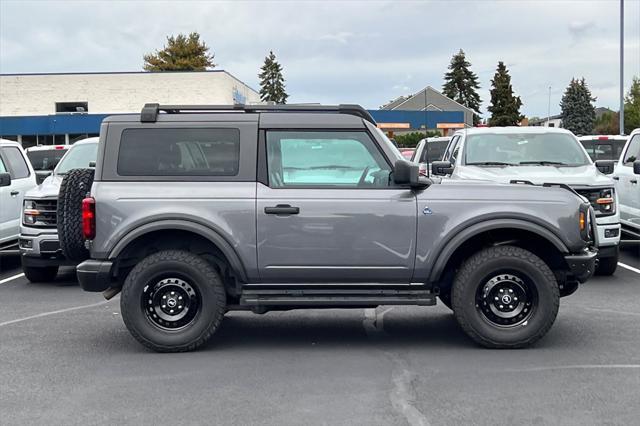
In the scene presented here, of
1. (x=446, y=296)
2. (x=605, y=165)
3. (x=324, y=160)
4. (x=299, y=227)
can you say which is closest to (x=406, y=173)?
(x=324, y=160)

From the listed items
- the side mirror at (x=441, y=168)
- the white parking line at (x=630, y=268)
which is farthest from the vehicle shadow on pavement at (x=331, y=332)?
the white parking line at (x=630, y=268)

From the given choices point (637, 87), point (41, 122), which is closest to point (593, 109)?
point (637, 87)

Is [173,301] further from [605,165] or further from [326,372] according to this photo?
[605,165]

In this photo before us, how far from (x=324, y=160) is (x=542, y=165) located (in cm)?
532

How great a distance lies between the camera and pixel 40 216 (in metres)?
10.8

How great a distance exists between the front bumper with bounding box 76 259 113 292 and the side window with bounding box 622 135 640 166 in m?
8.65

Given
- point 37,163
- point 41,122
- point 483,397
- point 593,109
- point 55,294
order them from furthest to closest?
point 593,109
point 41,122
point 37,163
point 55,294
point 483,397

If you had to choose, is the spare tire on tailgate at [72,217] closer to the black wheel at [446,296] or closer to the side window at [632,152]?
the black wheel at [446,296]

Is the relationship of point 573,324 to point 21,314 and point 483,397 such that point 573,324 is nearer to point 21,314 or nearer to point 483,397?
point 483,397

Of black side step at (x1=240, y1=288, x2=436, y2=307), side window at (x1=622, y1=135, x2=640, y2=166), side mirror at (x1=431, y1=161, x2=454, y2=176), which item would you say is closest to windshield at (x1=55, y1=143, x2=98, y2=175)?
side mirror at (x1=431, y1=161, x2=454, y2=176)

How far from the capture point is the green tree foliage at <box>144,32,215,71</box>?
3556 inches

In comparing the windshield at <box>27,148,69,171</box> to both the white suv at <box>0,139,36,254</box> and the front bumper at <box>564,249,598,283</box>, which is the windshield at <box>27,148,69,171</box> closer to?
the white suv at <box>0,139,36,254</box>

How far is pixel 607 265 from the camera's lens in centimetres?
1102

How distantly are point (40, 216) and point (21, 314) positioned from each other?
2.06m
